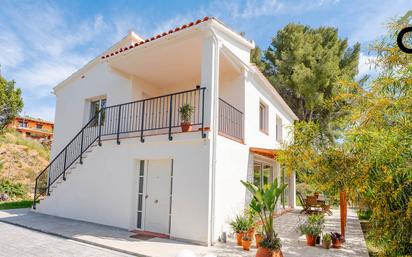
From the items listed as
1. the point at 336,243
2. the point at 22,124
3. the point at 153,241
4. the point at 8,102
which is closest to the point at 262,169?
the point at 336,243

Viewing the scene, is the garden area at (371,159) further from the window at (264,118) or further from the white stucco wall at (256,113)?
the window at (264,118)

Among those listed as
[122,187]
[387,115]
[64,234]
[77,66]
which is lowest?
[64,234]

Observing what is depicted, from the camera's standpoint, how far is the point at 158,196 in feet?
34.4

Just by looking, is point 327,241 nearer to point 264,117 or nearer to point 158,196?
point 158,196

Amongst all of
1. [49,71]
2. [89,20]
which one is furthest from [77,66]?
[89,20]

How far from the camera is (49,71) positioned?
16.5 metres

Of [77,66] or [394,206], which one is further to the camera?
[77,66]

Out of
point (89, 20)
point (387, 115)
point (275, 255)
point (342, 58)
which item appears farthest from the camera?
point (342, 58)

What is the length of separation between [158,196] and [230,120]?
420cm

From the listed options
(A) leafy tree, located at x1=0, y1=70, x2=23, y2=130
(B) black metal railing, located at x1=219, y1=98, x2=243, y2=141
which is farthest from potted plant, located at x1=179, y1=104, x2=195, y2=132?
(A) leafy tree, located at x1=0, y1=70, x2=23, y2=130

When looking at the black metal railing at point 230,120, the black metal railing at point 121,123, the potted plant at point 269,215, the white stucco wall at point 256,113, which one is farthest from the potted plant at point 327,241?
the black metal railing at point 121,123

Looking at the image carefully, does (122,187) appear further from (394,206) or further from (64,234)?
(394,206)

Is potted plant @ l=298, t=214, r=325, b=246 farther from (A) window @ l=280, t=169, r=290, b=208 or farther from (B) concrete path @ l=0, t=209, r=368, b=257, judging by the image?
(A) window @ l=280, t=169, r=290, b=208

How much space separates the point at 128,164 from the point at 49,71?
9.73 m
